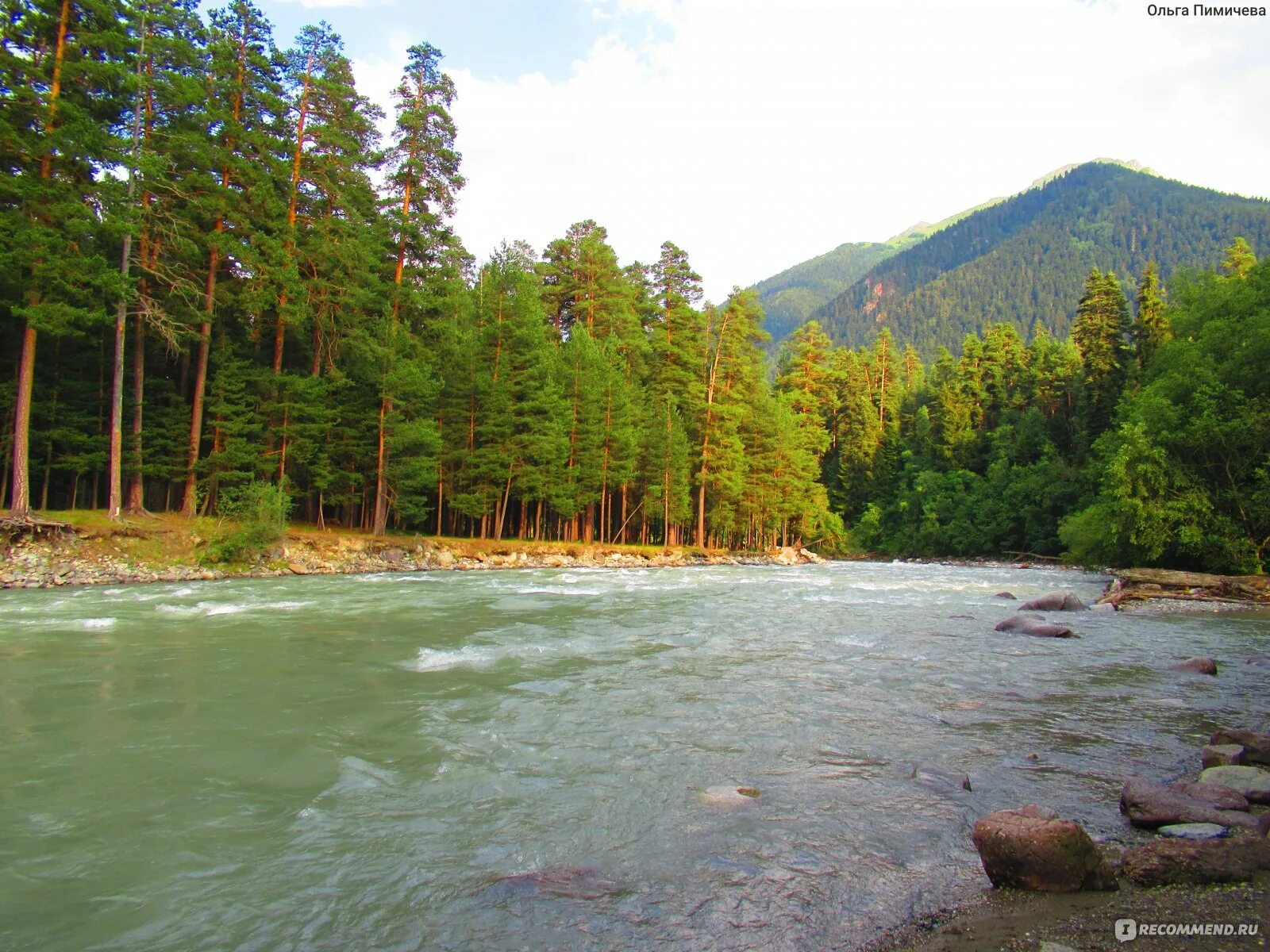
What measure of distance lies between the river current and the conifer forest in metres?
16.1

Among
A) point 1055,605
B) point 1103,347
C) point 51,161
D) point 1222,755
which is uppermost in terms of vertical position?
point 1103,347

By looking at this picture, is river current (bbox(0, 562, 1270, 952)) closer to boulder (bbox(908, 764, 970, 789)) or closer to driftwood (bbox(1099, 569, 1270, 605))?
boulder (bbox(908, 764, 970, 789))

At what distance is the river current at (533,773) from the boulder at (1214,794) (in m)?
0.58

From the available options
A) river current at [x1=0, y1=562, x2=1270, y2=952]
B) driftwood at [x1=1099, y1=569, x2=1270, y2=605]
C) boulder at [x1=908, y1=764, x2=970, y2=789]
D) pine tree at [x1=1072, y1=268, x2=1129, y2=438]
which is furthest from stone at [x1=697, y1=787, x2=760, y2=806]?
pine tree at [x1=1072, y1=268, x2=1129, y2=438]

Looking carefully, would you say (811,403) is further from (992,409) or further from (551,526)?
(551,526)

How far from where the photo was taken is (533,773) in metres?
5.78

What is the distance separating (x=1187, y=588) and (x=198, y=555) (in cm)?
3353

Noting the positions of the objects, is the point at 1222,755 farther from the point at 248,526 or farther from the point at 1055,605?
the point at 248,526

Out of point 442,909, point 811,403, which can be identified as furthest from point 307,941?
point 811,403

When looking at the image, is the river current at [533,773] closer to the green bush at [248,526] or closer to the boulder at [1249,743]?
the boulder at [1249,743]

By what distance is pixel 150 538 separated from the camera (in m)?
22.6

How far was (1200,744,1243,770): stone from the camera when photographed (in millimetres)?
5734

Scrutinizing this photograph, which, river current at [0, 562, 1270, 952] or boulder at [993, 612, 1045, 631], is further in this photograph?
boulder at [993, 612, 1045, 631]

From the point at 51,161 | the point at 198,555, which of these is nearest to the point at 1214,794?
the point at 198,555
